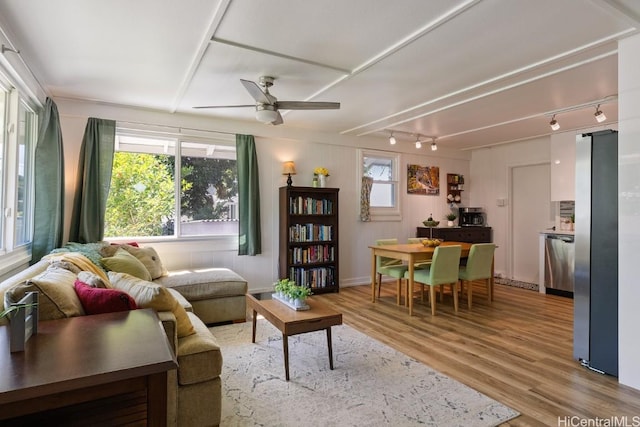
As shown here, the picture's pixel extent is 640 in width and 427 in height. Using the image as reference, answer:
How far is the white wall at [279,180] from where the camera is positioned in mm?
4246

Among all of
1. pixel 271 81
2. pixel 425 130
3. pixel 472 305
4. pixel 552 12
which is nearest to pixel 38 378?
pixel 271 81

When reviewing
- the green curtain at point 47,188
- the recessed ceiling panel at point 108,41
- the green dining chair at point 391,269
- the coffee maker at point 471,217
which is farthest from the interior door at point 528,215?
the green curtain at point 47,188

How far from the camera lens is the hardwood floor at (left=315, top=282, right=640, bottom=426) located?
7.41 ft

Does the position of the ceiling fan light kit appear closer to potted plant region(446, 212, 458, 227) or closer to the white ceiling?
the white ceiling

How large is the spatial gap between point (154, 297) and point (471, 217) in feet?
21.8

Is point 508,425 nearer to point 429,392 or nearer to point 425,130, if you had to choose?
point 429,392

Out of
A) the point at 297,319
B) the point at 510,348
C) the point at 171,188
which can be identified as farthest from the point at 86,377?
the point at 171,188

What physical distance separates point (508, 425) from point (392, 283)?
4.16 meters

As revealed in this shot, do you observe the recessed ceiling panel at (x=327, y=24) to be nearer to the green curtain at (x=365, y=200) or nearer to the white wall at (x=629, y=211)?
the white wall at (x=629, y=211)

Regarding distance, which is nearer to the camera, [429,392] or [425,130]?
[429,392]

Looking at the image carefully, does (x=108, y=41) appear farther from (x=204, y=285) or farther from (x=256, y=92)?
(x=204, y=285)

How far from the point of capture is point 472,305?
4.61 meters

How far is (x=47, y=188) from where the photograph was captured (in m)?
3.49

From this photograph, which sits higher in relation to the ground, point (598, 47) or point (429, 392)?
point (598, 47)
